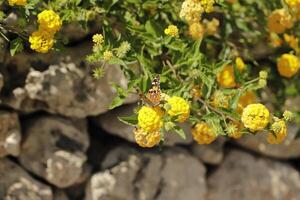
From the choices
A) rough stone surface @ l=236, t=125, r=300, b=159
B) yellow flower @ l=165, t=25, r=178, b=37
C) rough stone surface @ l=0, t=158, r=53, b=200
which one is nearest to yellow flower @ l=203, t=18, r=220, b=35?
yellow flower @ l=165, t=25, r=178, b=37

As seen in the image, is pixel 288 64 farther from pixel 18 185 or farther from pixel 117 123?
pixel 18 185

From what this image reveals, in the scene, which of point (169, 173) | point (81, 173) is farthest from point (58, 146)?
point (169, 173)

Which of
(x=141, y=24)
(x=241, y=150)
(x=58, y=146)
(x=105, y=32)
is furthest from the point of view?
(x=241, y=150)

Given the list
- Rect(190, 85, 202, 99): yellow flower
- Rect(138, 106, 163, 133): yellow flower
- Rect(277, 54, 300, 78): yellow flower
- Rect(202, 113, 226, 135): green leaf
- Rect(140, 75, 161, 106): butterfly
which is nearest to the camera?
Rect(138, 106, 163, 133): yellow flower

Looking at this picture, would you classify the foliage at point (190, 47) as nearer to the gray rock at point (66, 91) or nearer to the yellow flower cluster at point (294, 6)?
the yellow flower cluster at point (294, 6)

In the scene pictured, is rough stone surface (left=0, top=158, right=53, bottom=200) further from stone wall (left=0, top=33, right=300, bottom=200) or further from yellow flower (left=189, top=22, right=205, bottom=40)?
yellow flower (left=189, top=22, right=205, bottom=40)

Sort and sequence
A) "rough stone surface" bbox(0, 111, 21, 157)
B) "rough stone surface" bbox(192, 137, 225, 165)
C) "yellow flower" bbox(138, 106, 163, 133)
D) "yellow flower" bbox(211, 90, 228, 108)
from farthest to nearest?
"rough stone surface" bbox(192, 137, 225, 165)
"rough stone surface" bbox(0, 111, 21, 157)
"yellow flower" bbox(211, 90, 228, 108)
"yellow flower" bbox(138, 106, 163, 133)

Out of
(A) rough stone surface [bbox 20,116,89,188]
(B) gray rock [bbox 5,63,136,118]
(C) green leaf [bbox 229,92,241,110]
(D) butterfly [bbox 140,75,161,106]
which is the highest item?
(D) butterfly [bbox 140,75,161,106]

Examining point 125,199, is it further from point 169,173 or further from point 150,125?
point 150,125
